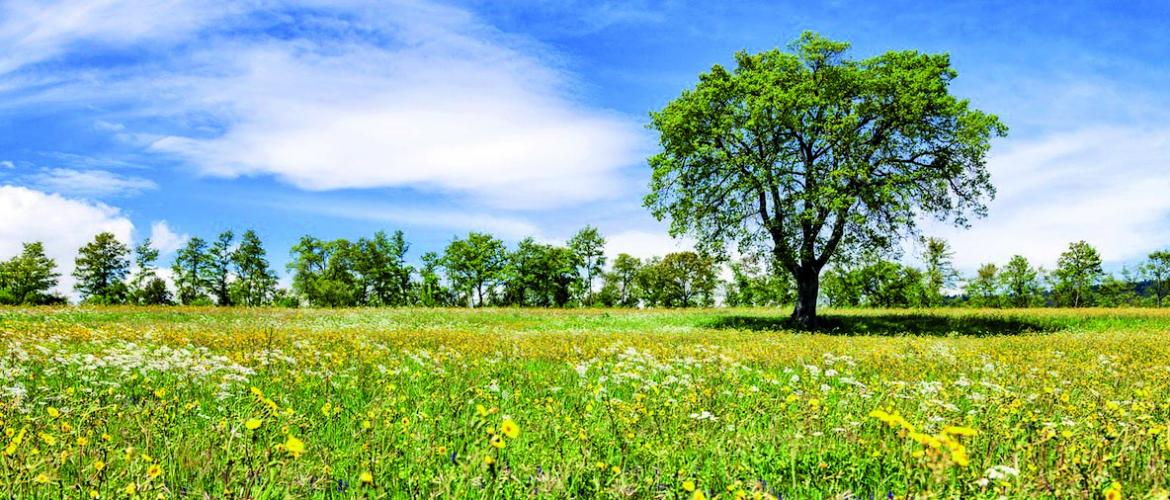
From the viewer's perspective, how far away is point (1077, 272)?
78.6m

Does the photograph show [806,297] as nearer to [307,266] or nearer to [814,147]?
[814,147]

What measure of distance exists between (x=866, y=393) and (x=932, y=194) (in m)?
24.5

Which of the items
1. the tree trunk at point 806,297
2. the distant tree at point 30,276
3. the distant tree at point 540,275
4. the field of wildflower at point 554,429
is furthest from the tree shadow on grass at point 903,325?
the distant tree at point 30,276

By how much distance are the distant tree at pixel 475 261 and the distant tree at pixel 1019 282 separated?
7011 centimetres

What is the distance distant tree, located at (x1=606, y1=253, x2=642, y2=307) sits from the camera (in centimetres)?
9262

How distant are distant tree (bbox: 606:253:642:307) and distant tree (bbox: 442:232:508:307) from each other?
23.7 m

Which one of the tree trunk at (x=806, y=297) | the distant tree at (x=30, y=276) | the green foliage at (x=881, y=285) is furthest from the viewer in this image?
the green foliage at (x=881, y=285)

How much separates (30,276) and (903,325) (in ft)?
282

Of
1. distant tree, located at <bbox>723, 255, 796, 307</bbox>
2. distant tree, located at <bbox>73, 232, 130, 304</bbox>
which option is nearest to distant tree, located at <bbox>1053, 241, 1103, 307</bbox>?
distant tree, located at <bbox>723, 255, 796, 307</bbox>

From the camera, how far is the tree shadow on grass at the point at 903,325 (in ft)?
83.3

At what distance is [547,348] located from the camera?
38.0ft

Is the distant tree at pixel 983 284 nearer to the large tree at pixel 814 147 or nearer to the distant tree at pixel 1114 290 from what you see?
the distant tree at pixel 1114 290

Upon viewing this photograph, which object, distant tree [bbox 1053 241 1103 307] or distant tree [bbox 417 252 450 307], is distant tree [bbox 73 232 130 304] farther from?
distant tree [bbox 1053 241 1103 307]

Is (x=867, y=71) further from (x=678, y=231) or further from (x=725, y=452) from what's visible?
(x=725, y=452)
